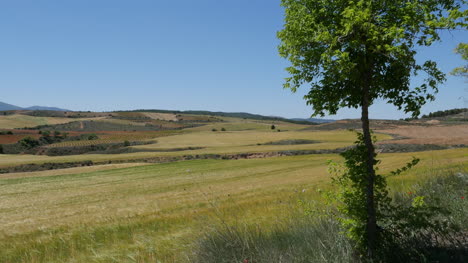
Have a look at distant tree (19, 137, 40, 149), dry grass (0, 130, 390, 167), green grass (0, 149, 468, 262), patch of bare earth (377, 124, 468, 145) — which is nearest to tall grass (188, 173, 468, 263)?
green grass (0, 149, 468, 262)

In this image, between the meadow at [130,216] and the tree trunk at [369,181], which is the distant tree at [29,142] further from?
the tree trunk at [369,181]

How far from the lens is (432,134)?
62219mm

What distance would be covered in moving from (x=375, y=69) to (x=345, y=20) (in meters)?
1.03

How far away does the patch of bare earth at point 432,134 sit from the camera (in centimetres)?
5113

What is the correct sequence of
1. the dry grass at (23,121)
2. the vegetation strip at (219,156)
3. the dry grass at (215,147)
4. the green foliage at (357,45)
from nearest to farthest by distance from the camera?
1. the green foliage at (357,45)
2. the vegetation strip at (219,156)
3. the dry grass at (215,147)
4. the dry grass at (23,121)

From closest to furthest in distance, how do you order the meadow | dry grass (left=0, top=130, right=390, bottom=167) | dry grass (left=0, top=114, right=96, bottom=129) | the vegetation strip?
the meadow
the vegetation strip
dry grass (left=0, top=130, right=390, bottom=167)
dry grass (left=0, top=114, right=96, bottom=129)

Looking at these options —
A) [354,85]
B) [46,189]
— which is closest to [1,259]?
[354,85]

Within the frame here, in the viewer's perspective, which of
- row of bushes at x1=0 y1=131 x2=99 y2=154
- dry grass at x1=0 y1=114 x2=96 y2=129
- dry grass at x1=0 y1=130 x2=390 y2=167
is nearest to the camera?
dry grass at x1=0 y1=130 x2=390 y2=167

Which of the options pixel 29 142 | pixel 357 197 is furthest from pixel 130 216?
pixel 29 142

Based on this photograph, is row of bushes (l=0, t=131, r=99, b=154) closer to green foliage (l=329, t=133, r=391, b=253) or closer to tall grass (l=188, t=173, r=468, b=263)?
tall grass (l=188, t=173, r=468, b=263)

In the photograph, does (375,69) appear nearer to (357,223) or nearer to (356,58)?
→ (356,58)

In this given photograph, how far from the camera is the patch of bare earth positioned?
51.1 meters

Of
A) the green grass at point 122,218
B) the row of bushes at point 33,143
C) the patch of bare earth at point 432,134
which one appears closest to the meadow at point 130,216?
the green grass at point 122,218

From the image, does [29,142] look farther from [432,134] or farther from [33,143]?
[432,134]
